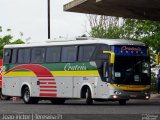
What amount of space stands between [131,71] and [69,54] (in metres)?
3.53

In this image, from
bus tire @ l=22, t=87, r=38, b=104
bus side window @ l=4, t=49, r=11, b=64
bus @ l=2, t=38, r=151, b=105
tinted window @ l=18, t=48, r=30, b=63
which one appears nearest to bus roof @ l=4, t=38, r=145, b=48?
bus @ l=2, t=38, r=151, b=105

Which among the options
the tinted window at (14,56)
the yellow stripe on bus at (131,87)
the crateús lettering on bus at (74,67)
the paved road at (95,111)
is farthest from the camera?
the tinted window at (14,56)

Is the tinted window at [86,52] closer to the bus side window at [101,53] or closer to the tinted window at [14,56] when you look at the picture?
the bus side window at [101,53]

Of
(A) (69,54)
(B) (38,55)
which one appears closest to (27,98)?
(B) (38,55)

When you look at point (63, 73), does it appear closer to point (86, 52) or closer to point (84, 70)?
point (84, 70)

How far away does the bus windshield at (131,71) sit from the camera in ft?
108

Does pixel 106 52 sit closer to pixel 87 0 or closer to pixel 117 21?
pixel 87 0

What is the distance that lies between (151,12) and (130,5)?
298cm

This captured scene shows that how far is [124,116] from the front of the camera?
2303cm

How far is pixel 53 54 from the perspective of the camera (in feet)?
117

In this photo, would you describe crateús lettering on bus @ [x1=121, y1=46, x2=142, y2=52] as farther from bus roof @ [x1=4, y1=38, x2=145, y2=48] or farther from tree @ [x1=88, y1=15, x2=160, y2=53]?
tree @ [x1=88, y1=15, x2=160, y2=53]

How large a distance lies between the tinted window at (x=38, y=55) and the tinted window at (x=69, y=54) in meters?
1.68

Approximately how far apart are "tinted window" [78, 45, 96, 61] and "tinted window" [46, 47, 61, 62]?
162cm

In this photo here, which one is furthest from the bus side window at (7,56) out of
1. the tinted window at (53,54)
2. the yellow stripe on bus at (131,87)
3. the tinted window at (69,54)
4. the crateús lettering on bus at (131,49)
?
the crateús lettering on bus at (131,49)
